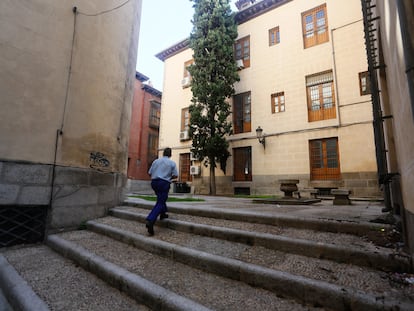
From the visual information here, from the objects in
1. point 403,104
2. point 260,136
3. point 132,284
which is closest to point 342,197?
point 403,104

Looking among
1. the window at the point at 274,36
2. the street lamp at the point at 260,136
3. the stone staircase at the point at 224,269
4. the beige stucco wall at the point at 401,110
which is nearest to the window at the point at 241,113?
the street lamp at the point at 260,136

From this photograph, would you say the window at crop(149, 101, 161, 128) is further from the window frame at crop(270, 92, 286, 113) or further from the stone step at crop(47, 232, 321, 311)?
the stone step at crop(47, 232, 321, 311)

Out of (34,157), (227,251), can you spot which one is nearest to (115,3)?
(34,157)

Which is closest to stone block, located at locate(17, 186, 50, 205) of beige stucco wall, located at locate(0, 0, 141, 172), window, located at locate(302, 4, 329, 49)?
beige stucco wall, located at locate(0, 0, 141, 172)

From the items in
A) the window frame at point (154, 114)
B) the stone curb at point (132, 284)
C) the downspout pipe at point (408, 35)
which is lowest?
the stone curb at point (132, 284)

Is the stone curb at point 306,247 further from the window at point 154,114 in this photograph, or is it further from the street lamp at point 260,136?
the window at point 154,114

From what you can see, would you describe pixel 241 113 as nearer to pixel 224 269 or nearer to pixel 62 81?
pixel 62 81

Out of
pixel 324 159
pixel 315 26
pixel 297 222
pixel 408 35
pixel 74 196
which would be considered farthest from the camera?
pixel 315 26

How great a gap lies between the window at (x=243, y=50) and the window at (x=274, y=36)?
1.47m

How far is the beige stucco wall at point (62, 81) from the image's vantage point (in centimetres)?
412

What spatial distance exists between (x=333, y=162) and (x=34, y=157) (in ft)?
37.1

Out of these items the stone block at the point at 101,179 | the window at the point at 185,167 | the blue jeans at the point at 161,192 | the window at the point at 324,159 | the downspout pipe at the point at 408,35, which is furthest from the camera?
the window at the point at 185,167

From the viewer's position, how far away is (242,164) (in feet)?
44.0

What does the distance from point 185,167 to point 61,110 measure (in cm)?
1170
